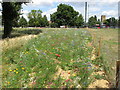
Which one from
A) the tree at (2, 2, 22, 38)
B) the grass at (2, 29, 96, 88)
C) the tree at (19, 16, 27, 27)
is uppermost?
the tree at (19, 16, 27, 27)

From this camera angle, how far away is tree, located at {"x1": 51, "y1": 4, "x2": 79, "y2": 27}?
6538 centimetres

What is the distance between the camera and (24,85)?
3.84m

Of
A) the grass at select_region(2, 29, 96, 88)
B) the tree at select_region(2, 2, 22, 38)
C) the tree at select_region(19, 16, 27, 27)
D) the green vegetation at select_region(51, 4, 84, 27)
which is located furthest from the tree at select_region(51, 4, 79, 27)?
the grass at select_region(2, 29, 96, 88)

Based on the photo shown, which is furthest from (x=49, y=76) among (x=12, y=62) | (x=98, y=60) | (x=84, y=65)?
(x=98, y=60)

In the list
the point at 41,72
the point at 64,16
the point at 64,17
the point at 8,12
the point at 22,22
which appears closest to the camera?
the point at 41,72

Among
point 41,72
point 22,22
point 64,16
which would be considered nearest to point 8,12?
point 41,72

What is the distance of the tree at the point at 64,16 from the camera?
65.4m

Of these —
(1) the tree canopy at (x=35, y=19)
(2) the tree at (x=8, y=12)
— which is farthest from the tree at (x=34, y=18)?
(2) the tree at (x=8, y=12)

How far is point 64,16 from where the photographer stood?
65.8 m

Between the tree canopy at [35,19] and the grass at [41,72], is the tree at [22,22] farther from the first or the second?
the grass at [41,72]

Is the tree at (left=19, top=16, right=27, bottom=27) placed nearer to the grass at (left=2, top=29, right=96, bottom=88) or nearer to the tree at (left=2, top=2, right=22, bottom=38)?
the tree at (left=2, top=2, right=22, bottom=38)

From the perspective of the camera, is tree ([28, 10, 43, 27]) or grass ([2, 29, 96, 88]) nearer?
grass ([2, 29, 96, 88])

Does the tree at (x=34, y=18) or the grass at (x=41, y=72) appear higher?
the tree at (x=34, y=18)

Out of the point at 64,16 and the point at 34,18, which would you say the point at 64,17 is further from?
the point at 34,18
